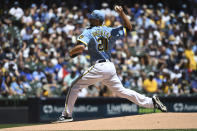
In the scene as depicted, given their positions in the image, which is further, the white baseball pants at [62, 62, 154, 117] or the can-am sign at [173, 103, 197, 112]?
the can-am sign at [173, 103, 197, 112]

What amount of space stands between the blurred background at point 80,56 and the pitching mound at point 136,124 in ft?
17.7

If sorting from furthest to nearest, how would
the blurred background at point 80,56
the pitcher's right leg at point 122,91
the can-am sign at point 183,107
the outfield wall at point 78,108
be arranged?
the can-am sign at point 183,107
the blurred background at point 80,56
the outfield wall at point 78,108
the pitcher's right leg at point 122,91

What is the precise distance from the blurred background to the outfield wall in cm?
17

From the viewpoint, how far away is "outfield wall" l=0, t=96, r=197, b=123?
13.3 meters

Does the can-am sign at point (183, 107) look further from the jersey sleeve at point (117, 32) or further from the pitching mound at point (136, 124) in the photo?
the jersey sleeve at point (117, 32)

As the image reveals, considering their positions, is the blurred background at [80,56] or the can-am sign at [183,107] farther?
the can-am sign at [183,107]

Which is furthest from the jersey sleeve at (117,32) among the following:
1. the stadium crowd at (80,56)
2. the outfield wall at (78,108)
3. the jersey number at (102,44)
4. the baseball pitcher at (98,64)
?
the stadium crowd at (80,56)

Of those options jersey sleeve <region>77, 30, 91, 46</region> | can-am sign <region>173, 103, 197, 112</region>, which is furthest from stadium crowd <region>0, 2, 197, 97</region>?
jersey sleeve <region>77, 30, 91, 46</region>

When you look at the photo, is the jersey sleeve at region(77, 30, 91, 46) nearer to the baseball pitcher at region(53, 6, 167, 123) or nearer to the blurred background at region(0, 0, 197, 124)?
the baseball pitcher at region(53, 6, 167, 123)

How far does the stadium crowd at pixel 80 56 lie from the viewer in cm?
1470

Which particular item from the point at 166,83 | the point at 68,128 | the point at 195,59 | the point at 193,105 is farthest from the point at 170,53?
the point at 68,128

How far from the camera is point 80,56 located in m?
16.4

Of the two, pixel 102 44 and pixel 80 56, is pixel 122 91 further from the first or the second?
pixel 80 56

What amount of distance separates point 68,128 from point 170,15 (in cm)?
1440
